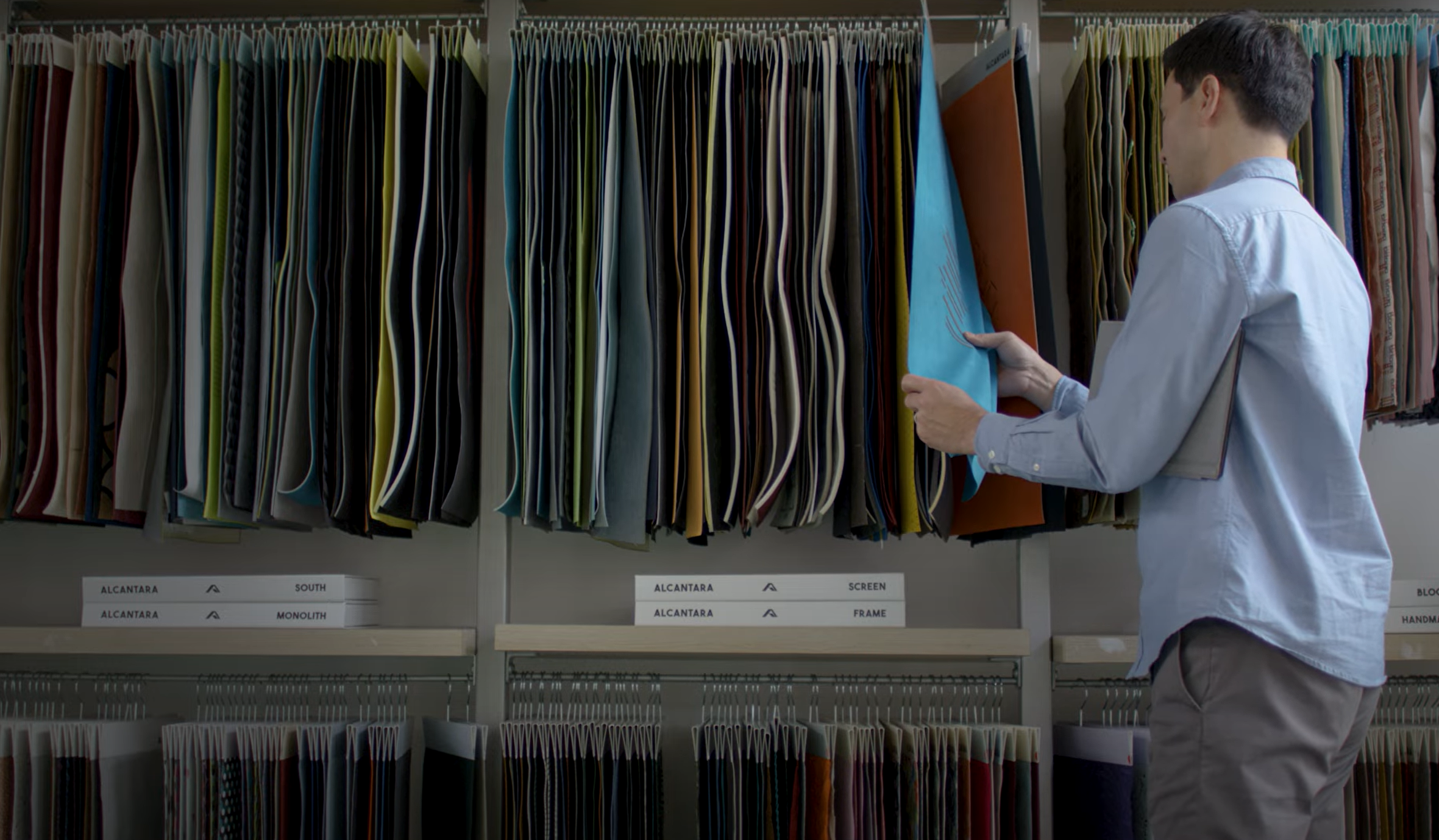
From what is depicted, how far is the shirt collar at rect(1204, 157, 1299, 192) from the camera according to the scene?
140 cm

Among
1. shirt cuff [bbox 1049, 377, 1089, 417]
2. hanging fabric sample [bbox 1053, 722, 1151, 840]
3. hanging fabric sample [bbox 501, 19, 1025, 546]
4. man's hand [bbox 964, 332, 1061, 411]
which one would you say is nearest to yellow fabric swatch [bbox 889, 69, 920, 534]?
hanging fabric sample [bbox 501, 19, 1025, 546]

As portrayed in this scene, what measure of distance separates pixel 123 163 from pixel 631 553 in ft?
4.20

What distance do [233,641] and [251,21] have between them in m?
1.25

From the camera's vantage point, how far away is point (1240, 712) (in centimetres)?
125

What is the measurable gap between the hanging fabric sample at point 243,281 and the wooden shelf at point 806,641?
0.36 meters

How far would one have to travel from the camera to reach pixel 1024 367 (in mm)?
1823

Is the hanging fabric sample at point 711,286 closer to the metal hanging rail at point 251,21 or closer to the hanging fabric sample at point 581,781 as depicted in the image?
the hanging fabric sample at point 581,781

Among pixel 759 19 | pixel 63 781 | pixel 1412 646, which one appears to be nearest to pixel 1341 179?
pixel 1412 646

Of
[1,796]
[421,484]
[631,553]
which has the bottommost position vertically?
[1,796]

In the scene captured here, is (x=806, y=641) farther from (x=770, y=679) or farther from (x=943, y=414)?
(x=943, y=414)

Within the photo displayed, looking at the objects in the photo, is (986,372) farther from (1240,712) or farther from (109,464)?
(109,464)

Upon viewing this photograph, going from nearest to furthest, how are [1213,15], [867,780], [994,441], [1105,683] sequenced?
[994,441], [867,780], [1105,683], [1213,15]

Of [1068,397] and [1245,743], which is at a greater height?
[1068,397]

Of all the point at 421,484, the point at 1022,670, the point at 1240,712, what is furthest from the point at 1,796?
the point at 1240,712
